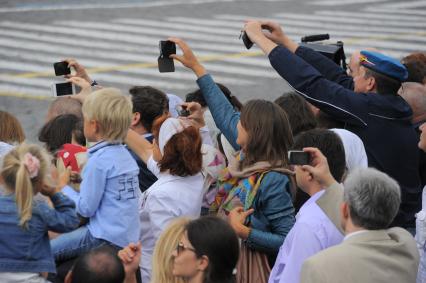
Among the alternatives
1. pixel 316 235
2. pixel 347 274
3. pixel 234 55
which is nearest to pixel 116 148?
pixel 316 235

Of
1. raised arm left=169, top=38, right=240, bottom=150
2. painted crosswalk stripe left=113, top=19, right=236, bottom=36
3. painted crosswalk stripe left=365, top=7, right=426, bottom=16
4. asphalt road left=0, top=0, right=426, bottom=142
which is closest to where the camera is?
raised arm left=169, top=38, right=240, bottom=150

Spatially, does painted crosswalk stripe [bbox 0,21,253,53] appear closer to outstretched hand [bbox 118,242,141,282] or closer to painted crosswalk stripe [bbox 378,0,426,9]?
painted crosswalk stripe [bbox 378,0,426,9]

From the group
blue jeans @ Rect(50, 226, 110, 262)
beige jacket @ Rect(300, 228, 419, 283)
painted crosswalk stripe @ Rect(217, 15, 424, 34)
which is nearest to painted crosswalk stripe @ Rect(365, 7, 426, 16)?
painted crosswalk stripe @ Rect(217, 15, 424, 34)

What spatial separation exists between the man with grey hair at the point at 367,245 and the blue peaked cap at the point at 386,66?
167 cm

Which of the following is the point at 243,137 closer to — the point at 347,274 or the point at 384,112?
the point at 384,112

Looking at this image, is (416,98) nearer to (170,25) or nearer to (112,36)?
(112,36)

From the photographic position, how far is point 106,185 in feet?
20.4

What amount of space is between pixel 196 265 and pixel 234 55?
12.0 m

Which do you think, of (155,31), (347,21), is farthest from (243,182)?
(347,21)

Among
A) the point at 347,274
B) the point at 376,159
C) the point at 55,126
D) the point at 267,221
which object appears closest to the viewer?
the point at 347,274

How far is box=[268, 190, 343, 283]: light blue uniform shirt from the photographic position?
519 centimetres

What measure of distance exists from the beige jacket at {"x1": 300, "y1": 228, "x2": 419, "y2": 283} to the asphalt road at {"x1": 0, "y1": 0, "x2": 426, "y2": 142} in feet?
28.6

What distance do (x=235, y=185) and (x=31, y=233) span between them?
4.49 feet

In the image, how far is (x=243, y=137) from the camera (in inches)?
243
